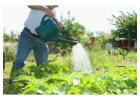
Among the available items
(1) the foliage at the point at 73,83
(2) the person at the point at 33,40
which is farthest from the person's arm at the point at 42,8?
(1) the foliage at the point at 73,83

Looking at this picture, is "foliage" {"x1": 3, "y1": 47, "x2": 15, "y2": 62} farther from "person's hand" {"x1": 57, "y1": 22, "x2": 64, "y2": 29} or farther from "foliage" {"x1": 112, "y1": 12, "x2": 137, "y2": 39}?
"foliage" {"x1": 112, "y1": 12, "x2": 137, "y2": 39}

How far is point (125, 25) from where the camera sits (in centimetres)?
314

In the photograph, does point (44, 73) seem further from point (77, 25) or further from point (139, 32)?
point (139, 32)

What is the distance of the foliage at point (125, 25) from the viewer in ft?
9.83

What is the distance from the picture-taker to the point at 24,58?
2992mm

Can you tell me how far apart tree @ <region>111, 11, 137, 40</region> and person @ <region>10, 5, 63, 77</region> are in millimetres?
429

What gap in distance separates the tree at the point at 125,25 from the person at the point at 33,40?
1.41ft

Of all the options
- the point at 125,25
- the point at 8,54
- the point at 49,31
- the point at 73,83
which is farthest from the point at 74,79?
the point at 125,25

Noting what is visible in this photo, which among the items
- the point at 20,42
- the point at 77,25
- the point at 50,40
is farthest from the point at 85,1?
the point at 20,42

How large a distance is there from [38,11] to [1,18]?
10.9 inches

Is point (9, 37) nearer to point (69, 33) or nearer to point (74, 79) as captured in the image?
point (69, 33)

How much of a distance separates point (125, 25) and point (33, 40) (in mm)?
720

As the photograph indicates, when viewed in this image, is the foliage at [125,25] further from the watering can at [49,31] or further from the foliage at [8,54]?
the foliage at [8,54]

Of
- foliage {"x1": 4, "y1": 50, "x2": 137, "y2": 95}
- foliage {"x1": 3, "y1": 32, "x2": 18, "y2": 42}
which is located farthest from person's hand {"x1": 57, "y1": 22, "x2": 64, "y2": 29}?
foliage {"x1": 3, "y1": 32, "x2": 18, "y2": 42}
